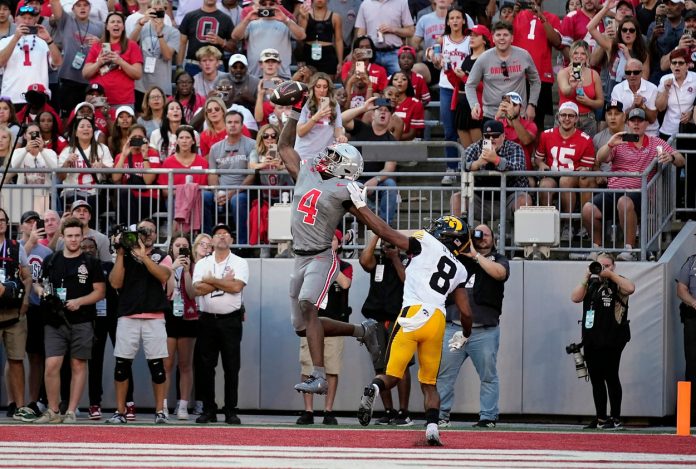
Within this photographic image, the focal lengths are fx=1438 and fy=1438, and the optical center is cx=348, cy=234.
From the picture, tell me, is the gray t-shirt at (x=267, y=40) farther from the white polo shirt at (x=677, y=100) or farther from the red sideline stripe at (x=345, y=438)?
the red sideline stripe at (x=345, y=438)

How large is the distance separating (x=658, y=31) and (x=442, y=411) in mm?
6549

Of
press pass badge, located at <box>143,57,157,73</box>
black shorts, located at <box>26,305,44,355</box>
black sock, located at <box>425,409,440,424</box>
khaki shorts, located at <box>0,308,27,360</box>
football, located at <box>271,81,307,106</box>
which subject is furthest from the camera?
press pass badge, located at <box>143,57,157,73</box>

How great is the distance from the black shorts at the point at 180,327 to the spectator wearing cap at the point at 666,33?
6.95 m

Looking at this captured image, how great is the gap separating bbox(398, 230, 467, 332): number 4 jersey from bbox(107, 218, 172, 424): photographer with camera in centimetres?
410

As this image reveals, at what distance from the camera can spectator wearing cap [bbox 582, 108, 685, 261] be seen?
16562 millimetres

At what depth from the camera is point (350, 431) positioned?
14062 mm

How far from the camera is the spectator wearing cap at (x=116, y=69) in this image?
1978 centimetres

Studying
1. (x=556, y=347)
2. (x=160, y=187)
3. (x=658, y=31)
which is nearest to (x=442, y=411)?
(x=556, y=347)

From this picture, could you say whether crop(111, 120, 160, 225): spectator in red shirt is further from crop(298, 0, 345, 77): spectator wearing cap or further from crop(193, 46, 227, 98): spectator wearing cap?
crop(298, 0, 345, 77): spectator wearing cap

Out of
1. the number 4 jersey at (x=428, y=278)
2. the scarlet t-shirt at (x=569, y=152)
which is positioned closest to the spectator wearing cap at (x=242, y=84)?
the scarlet t-shirt at (x=569, y=152)

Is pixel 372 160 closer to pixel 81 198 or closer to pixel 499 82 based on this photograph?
pixel 499 82

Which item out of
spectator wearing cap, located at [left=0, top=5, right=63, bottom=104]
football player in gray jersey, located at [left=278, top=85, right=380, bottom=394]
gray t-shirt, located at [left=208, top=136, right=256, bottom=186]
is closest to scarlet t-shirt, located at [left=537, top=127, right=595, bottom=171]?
gray t-shirt, located at [left=208, top=136, right=256, bottom=186]

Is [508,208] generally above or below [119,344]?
above

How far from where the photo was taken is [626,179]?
1673cm
